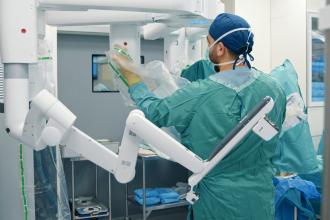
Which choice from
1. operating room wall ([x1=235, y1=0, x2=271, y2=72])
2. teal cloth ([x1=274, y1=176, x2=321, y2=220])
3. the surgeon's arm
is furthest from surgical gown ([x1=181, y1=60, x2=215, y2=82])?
operating room wall ([x1=235, y1=0, x2=271, y2=72])

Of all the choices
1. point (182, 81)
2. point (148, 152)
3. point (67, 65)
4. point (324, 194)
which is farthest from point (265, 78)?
point (67, 65)

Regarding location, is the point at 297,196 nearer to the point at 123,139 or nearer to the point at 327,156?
the point at 123,139

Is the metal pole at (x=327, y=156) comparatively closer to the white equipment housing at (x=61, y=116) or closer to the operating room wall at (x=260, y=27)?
the white equipment housing at (x=61, y=116)

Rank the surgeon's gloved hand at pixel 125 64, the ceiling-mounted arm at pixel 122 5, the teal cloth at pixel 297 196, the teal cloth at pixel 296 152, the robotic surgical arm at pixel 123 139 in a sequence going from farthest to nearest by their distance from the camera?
1. the teal cloth at pixel 297 196
2. the teal cloth at pixel 296 152
3. the surgeon's gloved hand at pixel 125 64
4. the ceiling-mounted arm at pixel 122 5
5. the robotic surgical arm at pixel 123 139

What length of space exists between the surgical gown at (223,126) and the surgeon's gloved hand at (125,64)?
0.08ft

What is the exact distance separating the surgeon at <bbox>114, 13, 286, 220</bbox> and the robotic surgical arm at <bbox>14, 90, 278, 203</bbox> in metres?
0.25

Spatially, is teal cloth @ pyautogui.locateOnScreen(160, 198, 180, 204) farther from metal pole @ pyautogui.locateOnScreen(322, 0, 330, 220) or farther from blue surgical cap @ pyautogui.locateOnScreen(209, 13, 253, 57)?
metal pole @ pyautogui.locateOnScreen(322, 0, 330, 220)

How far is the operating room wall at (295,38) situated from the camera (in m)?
3.38

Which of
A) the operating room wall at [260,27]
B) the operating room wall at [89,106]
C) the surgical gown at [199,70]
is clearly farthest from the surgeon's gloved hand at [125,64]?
the operating room wall at [260,27]

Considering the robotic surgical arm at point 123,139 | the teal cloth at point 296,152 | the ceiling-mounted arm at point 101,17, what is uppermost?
the ceiling-mounted arm at point 101,17

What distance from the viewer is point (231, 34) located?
1.44 m

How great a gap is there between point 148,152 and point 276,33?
156 cm

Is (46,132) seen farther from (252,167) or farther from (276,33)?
(276,33)

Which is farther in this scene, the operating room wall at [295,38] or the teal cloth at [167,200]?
the operating room wall at [295,38]
